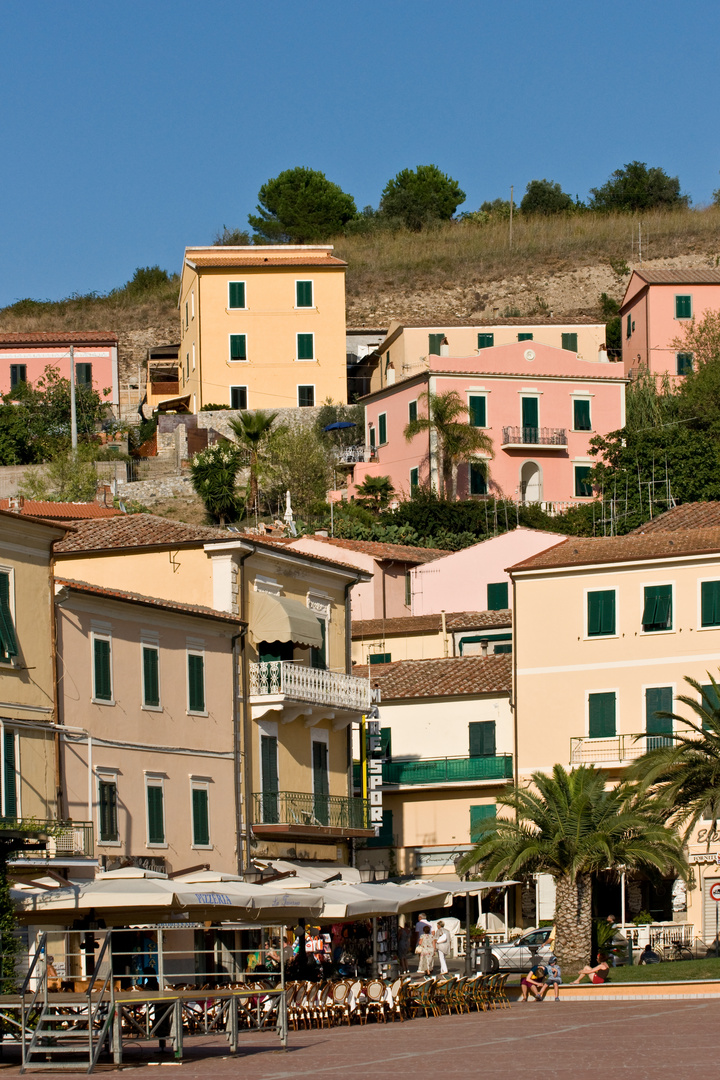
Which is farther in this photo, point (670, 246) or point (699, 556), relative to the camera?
point (670, 246)

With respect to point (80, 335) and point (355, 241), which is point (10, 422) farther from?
point (355, 241)

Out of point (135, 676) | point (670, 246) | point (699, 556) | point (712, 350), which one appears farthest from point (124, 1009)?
point (670, 246)

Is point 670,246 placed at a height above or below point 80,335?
above

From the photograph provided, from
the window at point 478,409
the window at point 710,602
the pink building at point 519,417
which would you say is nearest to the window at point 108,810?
the window at point 710,602

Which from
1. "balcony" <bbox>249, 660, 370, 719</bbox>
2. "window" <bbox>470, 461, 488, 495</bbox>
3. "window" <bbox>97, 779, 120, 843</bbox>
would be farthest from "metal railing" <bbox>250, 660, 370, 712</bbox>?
"window" <bbox>470, 461, 488, 495</bbox>

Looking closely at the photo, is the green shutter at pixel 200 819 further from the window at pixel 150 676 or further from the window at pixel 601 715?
the window at pixel 601 715

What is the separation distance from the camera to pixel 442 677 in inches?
1813

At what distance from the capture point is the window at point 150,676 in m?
31.9

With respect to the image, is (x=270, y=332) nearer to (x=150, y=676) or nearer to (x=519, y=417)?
(x=519, y=417)

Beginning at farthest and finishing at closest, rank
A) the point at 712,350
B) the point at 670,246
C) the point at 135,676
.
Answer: the point at 670,246, the point at 712,350, the point at 135,676

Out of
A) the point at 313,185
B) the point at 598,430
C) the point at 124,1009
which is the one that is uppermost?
the point at 313,185

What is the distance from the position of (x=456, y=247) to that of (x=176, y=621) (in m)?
63.4

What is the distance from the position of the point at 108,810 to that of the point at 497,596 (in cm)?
2610

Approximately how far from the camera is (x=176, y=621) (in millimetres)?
32969
